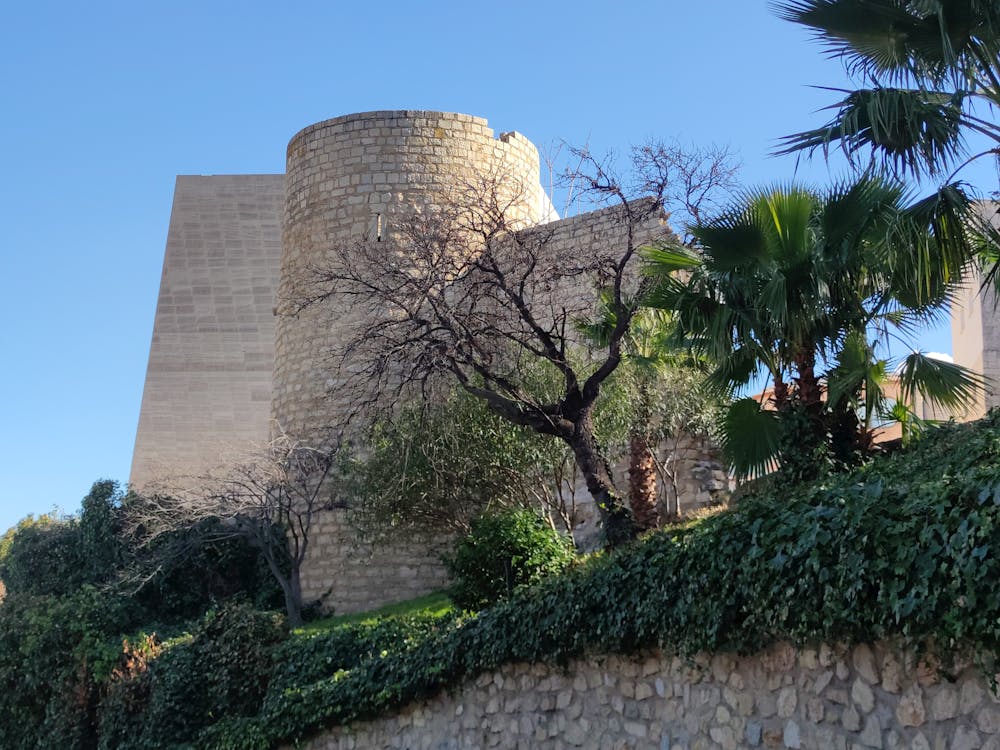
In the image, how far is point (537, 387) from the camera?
1366 centimetres

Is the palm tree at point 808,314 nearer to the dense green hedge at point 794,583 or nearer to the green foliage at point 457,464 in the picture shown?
the dense green hedge at point 794,583

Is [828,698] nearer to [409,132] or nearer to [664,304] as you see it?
[664,304]

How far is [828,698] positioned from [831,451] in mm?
3356

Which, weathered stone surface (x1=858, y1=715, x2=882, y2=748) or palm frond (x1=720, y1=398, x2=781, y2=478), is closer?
weathered stone surface (x1=858, y1=715, x2=882, y2=748)

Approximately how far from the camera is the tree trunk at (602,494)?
35.8 feet

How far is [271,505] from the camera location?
16.3 meters

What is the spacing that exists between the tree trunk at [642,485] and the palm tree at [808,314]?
1.59 meters

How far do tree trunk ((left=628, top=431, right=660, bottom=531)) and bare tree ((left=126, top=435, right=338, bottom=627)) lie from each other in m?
4.67

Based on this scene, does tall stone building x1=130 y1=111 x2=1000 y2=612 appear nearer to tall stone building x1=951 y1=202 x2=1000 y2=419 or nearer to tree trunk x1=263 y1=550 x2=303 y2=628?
tall stone building x1=951 y1=202 x2=1000 y2=419

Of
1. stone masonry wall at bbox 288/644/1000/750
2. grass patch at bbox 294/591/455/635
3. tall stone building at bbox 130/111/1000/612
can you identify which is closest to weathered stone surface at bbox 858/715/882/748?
stone masonry wall at bbox 288/644/1000/750

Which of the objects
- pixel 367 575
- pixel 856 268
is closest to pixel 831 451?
pixel 856 268

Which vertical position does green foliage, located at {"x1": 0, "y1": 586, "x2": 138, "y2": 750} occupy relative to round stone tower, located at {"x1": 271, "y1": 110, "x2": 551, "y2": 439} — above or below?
below

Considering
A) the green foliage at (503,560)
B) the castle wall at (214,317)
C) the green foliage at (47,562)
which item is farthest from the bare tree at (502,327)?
the castle wall at (214,317)

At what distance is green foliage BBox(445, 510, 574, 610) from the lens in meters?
11.9
